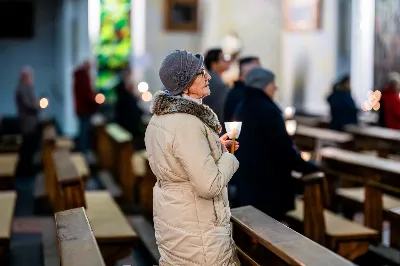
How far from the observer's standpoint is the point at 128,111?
13.2 metres

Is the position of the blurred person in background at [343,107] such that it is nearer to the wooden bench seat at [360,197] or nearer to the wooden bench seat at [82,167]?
the wooden bench seat at [82,167]

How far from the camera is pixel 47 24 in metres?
18.7

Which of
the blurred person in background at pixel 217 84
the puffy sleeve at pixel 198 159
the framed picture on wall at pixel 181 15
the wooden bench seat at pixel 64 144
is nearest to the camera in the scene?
the puffy sleeve at pixel 198 159

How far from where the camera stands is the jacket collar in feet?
11.8

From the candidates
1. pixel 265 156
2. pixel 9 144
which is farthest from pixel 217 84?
pixel 9 144

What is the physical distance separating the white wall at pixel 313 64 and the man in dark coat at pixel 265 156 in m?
9.49

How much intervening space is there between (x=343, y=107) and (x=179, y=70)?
885cm

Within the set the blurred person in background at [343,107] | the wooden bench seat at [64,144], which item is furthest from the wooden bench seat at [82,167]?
the blurred person in background at [343,107]

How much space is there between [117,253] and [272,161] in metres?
1.36

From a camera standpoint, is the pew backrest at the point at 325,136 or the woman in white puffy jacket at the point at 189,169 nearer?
the woman in white puffy jacket at the point at 189,169

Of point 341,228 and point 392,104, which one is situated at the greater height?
point 392,104

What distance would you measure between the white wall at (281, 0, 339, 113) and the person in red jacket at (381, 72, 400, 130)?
3619mm

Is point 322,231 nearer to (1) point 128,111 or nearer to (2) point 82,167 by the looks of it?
(2) point 82,167

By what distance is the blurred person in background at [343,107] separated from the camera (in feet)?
40.1
